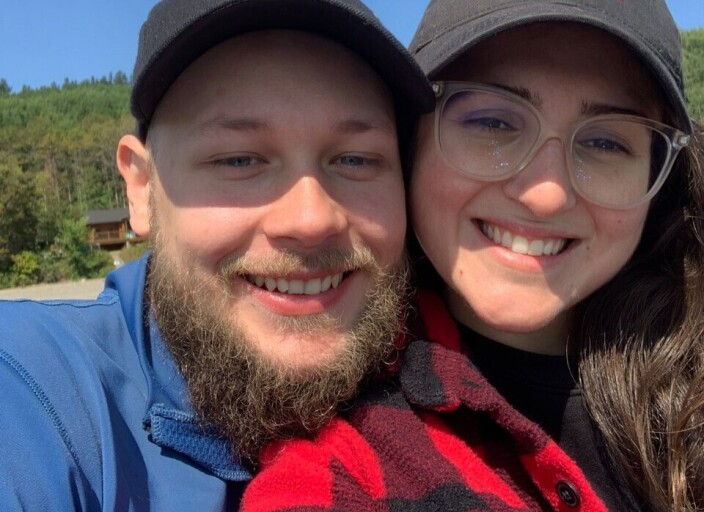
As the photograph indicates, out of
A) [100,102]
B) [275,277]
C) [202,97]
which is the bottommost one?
[275,277]

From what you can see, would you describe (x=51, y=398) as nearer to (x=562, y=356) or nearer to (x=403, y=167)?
(x=403, y=167)

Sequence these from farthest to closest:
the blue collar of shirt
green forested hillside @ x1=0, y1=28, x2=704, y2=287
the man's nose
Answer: green forested hillside @ x1=0, y1=28, x2=704, y2=287, the man's nose, the blue collar of shirt

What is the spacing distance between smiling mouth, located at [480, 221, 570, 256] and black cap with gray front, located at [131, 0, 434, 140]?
0.40 meters

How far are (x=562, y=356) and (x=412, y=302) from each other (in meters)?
0.51

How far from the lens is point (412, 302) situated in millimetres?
2070

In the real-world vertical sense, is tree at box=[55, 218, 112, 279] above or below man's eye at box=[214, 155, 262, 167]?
below

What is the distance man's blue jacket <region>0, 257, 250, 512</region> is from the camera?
133cm

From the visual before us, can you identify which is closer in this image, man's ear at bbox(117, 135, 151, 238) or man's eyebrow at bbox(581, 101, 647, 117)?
man's eyebrow at bbox(581, 101, 647, 117)

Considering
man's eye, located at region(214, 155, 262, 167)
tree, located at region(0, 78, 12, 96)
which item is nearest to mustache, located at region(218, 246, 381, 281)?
man's eye, located at region(214, 155, 262, 167)

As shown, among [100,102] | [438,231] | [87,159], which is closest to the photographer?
[438,231]

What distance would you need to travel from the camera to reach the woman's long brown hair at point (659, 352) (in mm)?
1873

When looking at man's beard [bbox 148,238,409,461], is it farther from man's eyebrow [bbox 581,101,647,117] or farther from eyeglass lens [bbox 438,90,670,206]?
man's eyebrow [bbox 581,101,647,117]

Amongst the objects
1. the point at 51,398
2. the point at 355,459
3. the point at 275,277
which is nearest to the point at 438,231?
the point at 275,277

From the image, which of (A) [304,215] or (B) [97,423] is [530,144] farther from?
(B) [97,423]
